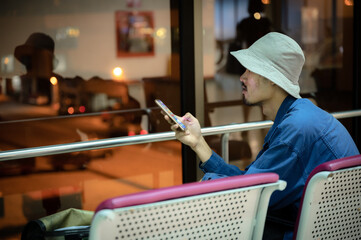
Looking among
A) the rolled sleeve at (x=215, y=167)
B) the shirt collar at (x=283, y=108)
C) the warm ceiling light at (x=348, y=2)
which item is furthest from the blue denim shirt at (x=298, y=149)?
the warm ceiling light at (x=348, y=2)

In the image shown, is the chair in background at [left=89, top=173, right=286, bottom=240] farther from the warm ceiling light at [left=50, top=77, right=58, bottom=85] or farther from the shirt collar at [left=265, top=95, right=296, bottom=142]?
the warm ceiling light at [left=50, top=77, right=58, bottom=85]

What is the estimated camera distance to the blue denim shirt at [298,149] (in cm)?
197

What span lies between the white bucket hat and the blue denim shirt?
15cm

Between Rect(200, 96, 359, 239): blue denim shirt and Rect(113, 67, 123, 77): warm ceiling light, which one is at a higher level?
Rect(113, 67, 123, 77): warm ceiling light

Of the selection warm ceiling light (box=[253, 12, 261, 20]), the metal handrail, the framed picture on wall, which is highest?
warm ceiling light (box=[253, 12, 261, 20])

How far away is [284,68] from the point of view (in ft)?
7.27

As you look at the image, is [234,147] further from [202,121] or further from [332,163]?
[332,163]

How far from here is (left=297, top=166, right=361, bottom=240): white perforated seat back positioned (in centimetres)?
180

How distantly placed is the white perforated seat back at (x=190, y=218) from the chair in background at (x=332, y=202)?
19 cm

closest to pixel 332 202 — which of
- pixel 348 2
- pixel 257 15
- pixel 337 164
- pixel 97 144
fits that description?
pixel 337 164

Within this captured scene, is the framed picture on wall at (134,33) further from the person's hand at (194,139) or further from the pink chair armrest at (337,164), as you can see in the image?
the pink chair armrest at (337,164)

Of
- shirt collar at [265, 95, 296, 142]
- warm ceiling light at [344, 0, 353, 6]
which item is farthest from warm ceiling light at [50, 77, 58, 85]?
warm ceiling light at [344, 0, 353, 6]

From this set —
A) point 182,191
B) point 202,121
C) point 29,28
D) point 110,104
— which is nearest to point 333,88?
point 202,121

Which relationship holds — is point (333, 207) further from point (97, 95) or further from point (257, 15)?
point (257, 15)
